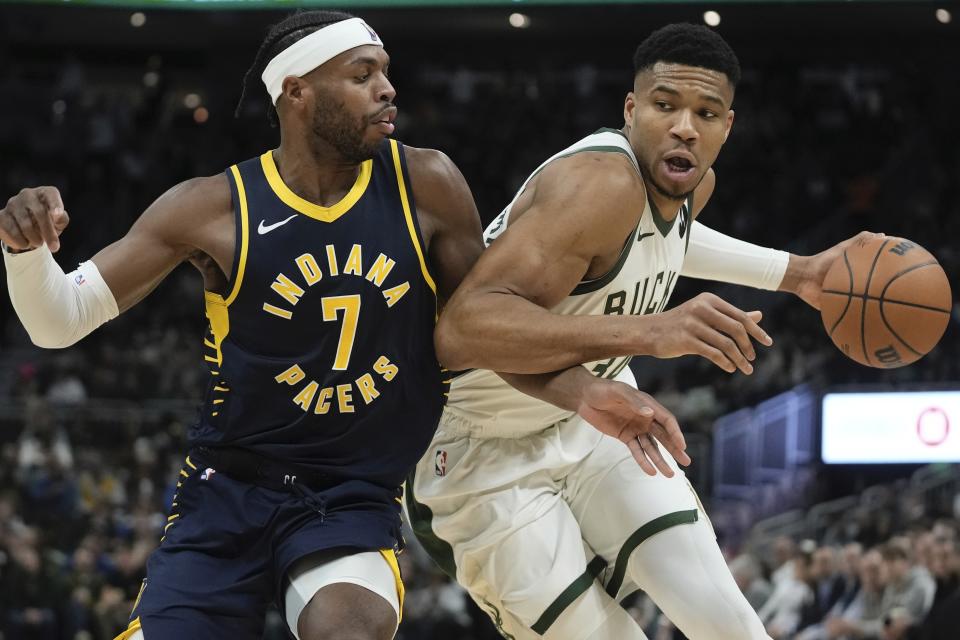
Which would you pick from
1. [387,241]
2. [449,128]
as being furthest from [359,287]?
[449,128]

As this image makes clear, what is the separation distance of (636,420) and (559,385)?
0.26 m

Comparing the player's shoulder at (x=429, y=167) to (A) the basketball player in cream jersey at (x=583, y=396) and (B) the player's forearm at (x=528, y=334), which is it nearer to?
(A) the basketball player in cream jersey at (x=583, y=396)

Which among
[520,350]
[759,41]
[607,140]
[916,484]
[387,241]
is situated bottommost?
[916,484]

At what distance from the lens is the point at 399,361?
3.92 m

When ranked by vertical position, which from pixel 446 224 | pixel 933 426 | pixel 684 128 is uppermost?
pixel 684 128

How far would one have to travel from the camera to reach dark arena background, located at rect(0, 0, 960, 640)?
456 inches

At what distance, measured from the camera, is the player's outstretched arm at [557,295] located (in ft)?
11.7

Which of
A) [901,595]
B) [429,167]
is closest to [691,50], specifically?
[429,167]

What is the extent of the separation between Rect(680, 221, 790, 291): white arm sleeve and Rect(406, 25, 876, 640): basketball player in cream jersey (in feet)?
0.76

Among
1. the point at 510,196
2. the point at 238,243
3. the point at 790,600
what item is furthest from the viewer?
the point at 510,196

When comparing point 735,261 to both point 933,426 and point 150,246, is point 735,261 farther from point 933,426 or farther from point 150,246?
point 933,426

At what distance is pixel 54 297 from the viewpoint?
377 centimetres

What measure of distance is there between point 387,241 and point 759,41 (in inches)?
650

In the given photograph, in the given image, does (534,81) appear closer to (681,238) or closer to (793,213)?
(793,213)
